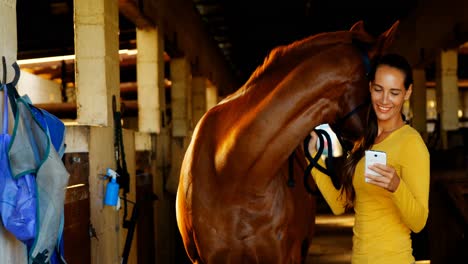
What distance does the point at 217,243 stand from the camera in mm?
2510

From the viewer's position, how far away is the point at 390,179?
5.46ft

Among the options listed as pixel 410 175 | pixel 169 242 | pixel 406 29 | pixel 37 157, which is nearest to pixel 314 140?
pixel 410 175

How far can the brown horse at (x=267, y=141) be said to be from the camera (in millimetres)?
2256

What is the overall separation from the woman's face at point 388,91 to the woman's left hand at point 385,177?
0.28 meters

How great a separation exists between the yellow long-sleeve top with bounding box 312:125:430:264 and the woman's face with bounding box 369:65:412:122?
3.0 inches

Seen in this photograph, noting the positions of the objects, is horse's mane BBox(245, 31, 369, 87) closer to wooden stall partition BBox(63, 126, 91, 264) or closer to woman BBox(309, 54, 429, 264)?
woman BBox(309, 54, 429, 264)

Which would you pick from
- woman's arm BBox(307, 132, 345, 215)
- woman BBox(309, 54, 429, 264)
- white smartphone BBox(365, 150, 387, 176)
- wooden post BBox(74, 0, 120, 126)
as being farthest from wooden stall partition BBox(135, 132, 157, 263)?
white smartphone BBox(365, 150, 387, 176)

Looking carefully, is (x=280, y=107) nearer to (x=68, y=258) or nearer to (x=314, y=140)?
(x=314, y=140)

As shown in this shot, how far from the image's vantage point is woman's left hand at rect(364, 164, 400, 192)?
1662 millimetres

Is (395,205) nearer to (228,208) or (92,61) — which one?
(228,208)

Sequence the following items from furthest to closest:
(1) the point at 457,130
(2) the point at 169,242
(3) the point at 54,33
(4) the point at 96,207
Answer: (1) the point at 457,130 → (3) the point at 54,33 → (2) the point at 169,242 → (4) the point at 96,207

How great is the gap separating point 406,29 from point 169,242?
665 cm

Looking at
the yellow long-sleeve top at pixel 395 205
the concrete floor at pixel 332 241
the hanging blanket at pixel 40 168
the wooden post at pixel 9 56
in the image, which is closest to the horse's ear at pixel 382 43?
the yellow long-sleeve top at pixel 395 205

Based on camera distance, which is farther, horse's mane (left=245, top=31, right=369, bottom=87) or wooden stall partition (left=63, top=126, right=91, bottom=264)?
wooden stall partition (left=63, top=126, right=91, bottom=264)
